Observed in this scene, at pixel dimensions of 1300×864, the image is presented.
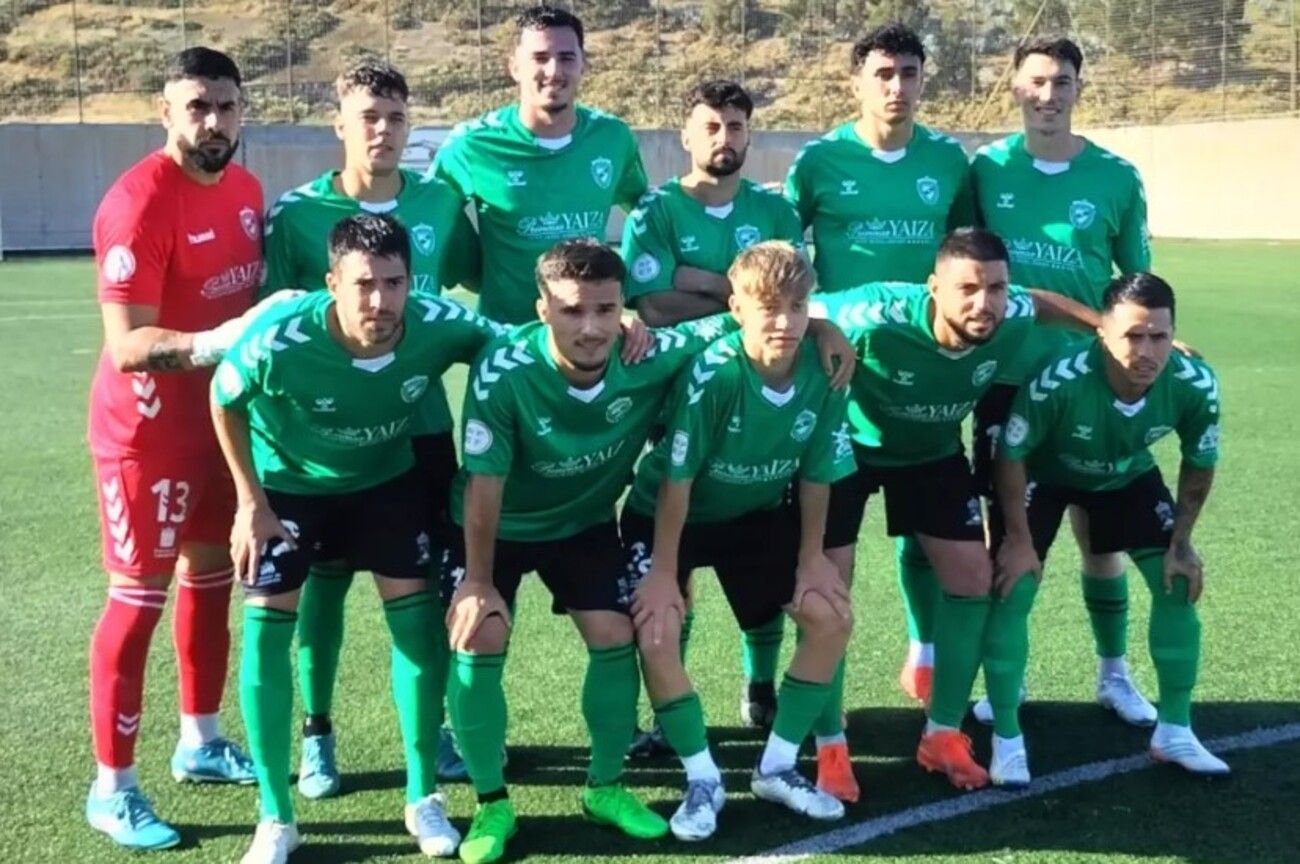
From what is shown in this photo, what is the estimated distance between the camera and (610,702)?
4008mm

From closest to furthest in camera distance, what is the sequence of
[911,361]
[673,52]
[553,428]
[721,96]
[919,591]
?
[553,428] < [911,361] < [721,96] < [919,591] < [673,52]

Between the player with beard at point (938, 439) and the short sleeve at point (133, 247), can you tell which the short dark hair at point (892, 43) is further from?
the short sleeve at point (133, 247)

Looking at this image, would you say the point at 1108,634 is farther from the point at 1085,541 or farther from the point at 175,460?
the point at 175,460

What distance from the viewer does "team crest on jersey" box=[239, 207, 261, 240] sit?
4332 millimetres

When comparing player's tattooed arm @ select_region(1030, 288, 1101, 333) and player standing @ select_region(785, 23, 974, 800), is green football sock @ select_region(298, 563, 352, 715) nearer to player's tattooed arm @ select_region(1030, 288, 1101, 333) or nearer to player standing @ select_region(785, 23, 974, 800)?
player standing @ select_region(785, 23, 974, 800)

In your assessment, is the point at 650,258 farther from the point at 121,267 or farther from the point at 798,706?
the point at 121,267

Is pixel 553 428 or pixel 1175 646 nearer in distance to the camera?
pixel 553 428

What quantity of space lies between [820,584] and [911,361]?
30.5 inches

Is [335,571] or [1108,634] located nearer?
[335,571]

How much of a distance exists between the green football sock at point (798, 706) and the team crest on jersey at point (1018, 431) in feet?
3.12

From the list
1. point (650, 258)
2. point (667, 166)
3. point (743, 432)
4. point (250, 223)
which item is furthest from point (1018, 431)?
point (667, 166)

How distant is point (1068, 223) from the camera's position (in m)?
4.91

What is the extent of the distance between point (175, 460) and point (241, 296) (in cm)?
54

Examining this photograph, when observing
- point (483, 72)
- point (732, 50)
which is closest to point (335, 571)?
point (483, 72)
